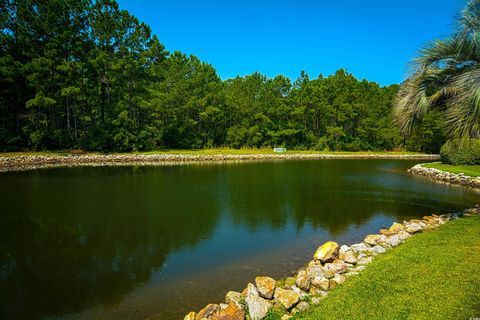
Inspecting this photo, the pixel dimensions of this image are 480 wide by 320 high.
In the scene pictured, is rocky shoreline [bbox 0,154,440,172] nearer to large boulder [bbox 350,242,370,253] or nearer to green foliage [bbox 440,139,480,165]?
green foliage [bbox 440,139,480,165]

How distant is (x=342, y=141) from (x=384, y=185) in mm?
38594

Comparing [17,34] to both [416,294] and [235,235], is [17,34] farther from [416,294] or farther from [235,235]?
[416,294]

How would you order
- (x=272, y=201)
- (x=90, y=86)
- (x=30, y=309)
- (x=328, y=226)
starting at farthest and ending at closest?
(x=90, y=86) < (x=272, y=201) < (x=328, y=226) < (x=30, y=309)

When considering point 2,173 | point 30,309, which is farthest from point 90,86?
point 30,309

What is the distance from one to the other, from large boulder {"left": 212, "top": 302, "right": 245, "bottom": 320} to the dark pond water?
1.25m

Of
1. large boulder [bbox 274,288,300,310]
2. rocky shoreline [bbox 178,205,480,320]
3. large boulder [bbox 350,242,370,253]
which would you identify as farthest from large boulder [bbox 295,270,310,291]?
large boulder [bbox 350,242,370,253]

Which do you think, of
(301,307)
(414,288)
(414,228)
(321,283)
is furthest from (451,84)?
(301,307)

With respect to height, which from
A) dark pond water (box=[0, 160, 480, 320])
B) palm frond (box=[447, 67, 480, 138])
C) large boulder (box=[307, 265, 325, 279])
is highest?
palm frond (box=[447, 67, 480, 138])

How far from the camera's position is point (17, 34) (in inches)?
1566

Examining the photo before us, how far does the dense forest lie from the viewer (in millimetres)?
38875

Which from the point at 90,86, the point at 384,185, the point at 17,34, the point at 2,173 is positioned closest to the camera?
the point at 384,185

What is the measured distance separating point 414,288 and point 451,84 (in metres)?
6.80

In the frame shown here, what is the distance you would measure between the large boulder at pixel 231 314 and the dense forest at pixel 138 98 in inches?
1106

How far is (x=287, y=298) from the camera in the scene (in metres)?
5.66
